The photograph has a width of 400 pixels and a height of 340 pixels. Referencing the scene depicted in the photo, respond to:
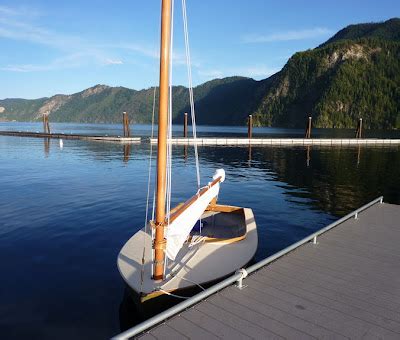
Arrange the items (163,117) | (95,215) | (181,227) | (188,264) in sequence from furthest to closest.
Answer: (95,215) → (188,264) → (181,227) → (163,117)

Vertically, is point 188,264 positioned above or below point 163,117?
below

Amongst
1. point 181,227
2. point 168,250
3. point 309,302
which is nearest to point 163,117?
point 181,227

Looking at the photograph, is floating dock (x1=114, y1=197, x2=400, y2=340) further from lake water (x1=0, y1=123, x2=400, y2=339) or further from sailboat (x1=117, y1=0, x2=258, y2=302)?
lake water (x1=0, y1=123, x2=400, y2=339)

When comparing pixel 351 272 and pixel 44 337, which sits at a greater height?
pixel 351 272

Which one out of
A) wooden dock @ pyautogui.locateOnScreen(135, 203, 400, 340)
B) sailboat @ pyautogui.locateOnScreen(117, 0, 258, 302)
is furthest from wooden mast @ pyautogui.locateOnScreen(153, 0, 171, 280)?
wooden dock @ pyautogui.locateOnScreen(135, 203, 400, 340)

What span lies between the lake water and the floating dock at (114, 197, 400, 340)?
12.2ft

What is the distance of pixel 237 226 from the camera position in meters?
15.6

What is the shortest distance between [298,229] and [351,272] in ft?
29.6

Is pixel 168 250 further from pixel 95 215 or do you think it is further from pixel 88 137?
pixel 88 137

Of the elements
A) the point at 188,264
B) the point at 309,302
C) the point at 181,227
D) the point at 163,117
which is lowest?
the point at 188,264

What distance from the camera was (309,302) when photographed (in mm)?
7566

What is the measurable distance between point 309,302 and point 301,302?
0.66 ft

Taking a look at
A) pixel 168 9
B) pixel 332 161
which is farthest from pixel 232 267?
pixel 332 161

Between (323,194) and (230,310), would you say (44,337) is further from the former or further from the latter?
(323,194)
